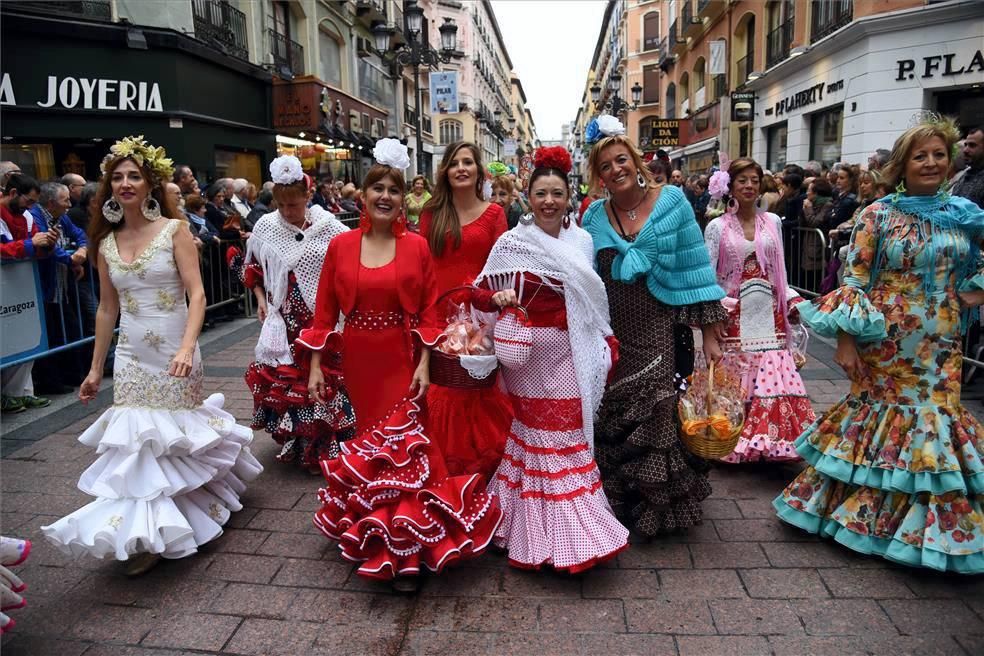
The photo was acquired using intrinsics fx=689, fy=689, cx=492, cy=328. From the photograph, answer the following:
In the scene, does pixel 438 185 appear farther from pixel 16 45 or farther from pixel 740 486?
pixel 16 45

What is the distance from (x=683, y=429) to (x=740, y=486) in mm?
1423

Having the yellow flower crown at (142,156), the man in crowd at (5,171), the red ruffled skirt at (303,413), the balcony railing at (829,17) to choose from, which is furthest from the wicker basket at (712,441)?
the balcony railing at (829,17)

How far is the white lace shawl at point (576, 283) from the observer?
3.33m

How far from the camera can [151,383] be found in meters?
3.63

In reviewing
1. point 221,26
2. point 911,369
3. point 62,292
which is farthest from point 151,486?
point 221,26

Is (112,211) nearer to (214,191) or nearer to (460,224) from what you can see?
(460,224)

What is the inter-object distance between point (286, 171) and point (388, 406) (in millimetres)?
1983

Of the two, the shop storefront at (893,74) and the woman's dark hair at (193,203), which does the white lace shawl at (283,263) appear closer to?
the woman's dark hair at (193,203)

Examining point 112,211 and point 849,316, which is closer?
point 849,316

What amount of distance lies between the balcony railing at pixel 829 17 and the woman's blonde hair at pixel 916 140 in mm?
13009

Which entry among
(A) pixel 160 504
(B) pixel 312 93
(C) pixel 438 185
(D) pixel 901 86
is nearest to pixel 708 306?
(C) pixel 438 185

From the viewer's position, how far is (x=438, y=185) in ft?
15.7

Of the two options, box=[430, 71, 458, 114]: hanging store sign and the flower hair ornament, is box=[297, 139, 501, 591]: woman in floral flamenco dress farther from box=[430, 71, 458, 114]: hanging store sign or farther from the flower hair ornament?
box=[430, 71, 458, 114]: hanging store sign

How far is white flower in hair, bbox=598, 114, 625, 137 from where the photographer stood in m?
3.63
